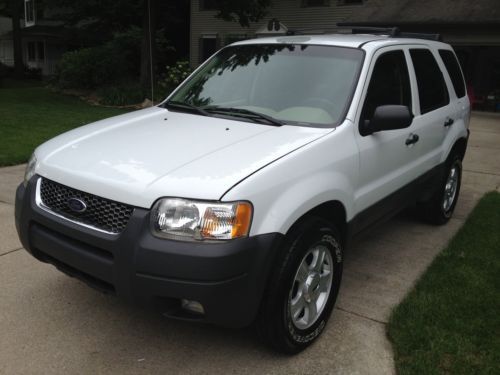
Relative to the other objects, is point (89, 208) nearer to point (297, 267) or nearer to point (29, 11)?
point (297, 267)

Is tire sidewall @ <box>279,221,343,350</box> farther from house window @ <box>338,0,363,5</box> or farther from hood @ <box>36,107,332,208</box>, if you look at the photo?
house window @ <box>338,0,363,5</box>

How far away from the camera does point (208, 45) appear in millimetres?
25078

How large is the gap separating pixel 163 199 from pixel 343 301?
183 centimetres

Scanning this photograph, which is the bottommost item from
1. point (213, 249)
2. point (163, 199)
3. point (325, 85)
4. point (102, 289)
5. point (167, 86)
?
point (167, 86)

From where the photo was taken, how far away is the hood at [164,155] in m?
2.68

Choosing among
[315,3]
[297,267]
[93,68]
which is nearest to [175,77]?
[93,68]

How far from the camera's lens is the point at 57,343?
3189 millimetres

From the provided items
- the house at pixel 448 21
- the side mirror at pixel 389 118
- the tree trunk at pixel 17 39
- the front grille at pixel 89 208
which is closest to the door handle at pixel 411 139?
the side mirror at pixel 389 118

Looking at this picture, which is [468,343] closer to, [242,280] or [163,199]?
[242,280]

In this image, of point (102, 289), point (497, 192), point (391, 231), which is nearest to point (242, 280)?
point (102, 289)

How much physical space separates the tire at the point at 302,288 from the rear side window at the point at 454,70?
2.88m

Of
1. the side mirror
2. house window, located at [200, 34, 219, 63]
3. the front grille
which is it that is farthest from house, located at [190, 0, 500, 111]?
the front grille

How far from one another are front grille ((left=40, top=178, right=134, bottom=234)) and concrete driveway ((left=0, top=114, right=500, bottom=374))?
0.83 m

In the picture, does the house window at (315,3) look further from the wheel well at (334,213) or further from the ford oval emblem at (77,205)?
the ford oval emblem at (77,205)
